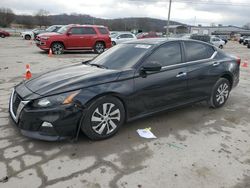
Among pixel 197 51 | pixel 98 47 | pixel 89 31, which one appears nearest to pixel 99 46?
pixel 98 47

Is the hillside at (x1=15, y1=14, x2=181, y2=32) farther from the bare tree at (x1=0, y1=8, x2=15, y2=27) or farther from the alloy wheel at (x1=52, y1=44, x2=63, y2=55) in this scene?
the alloy wheel at (x1=52, y1=44, x2=63, y2=55)

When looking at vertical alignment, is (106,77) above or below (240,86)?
above

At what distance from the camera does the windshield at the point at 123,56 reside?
3.93 metres

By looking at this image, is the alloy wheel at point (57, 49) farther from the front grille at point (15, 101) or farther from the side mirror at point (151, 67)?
the side mirror at point (151, 67)

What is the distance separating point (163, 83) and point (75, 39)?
1143 centimetres

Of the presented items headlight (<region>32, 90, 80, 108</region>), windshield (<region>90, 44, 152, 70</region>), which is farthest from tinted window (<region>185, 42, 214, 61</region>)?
headlight (<region>32, 90, 80, 108</region>)

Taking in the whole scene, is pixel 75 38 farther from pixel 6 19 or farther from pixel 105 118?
pixel 6 19

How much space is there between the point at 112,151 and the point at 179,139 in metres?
1.12

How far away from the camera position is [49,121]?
308cm

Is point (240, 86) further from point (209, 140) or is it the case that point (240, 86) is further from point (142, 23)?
point (142, 23)

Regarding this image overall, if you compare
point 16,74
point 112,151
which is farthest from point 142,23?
point 112,151

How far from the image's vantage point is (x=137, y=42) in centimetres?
448

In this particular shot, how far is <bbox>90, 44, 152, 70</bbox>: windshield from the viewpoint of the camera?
3926 mm

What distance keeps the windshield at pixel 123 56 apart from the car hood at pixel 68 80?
277mm
